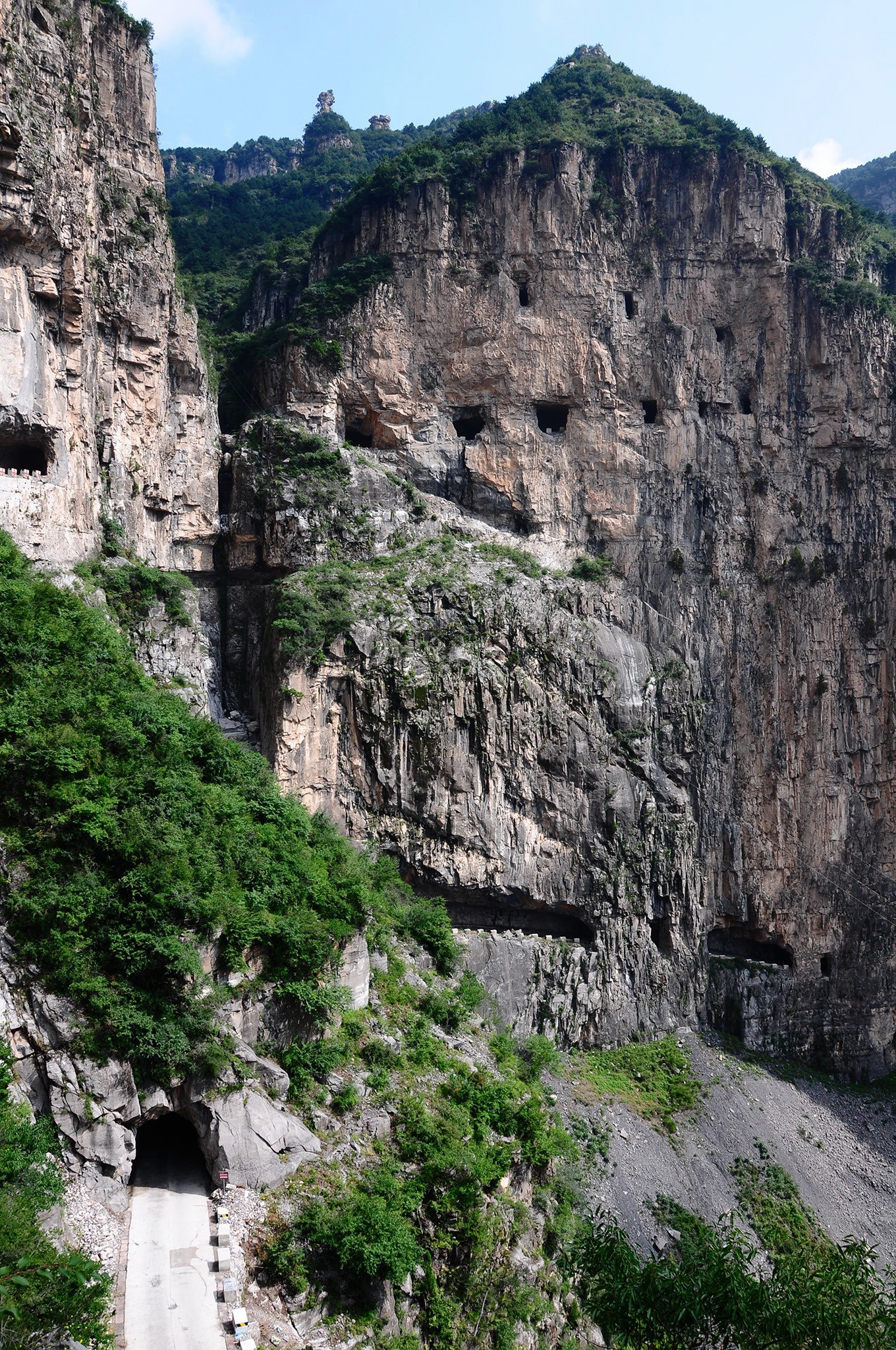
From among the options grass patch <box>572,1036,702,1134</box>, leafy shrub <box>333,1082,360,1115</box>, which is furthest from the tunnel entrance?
grass patch <box>572,1036,702,1134</box>

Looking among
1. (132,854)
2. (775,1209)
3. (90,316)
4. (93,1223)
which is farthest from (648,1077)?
(90,316)

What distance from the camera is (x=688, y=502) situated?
3366 centimetres

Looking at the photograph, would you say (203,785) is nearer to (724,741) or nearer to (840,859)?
(724,741)

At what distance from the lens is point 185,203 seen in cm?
4691

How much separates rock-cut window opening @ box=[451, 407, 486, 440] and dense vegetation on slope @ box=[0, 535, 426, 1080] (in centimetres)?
1765

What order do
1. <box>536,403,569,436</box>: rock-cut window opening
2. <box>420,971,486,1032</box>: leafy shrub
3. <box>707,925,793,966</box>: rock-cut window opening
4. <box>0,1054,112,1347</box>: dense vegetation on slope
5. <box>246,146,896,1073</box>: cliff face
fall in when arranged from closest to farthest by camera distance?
<box>0,1054,112,1347</box>: dense vegetation on slope
<box>420,971,486,1032</box>: leafy shrub
<box>246,146,896,1073</box>: cliff face
<box>707,925,793,966</box>: rock-cut window opening
<box>536,403,569,436</box>: rock-cut window opening

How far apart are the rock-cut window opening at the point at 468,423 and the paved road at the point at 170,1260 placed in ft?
82.3

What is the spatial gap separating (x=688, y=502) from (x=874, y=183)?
166 ft

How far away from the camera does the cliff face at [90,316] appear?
21.1 m

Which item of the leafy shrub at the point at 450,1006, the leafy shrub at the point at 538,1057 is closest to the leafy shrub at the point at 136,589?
the leafy shrub at the point at 450,1006

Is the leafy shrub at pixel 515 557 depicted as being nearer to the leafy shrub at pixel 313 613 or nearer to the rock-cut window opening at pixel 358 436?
the leafy shrub at pixel 313 613

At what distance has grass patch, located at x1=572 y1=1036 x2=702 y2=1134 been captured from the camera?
86.1ft

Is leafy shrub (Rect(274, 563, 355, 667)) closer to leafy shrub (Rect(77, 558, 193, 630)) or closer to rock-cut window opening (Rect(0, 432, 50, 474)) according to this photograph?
leafy shrub (Rect(77, 558, 193, 630))

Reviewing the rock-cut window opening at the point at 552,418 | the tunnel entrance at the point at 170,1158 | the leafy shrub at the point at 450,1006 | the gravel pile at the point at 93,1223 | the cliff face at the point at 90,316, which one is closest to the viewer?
the gravel pile at the point at 93,1223
